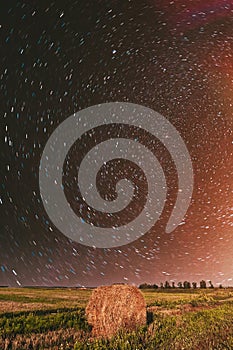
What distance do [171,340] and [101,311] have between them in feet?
18.9

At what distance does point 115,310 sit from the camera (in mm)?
15039

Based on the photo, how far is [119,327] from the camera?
14414mm

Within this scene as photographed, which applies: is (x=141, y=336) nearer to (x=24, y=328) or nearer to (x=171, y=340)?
(x=171, y=340)

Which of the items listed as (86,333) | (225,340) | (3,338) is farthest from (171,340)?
(3,338)

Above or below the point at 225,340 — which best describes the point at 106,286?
above

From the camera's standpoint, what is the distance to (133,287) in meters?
16.9

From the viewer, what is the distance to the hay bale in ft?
47.1

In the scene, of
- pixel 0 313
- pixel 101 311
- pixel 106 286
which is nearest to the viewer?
pixel 101 311

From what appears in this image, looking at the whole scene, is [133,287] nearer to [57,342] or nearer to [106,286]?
[106,286]

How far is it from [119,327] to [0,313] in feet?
33.0

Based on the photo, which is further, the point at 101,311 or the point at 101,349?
the point at 101,311

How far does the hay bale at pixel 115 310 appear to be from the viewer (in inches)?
565

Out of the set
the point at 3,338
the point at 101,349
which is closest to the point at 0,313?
the point at 3,338

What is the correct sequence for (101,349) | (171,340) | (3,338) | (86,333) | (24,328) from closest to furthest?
(101,349) → (171,340) → (3,338) → (86,333) → (24,328)
